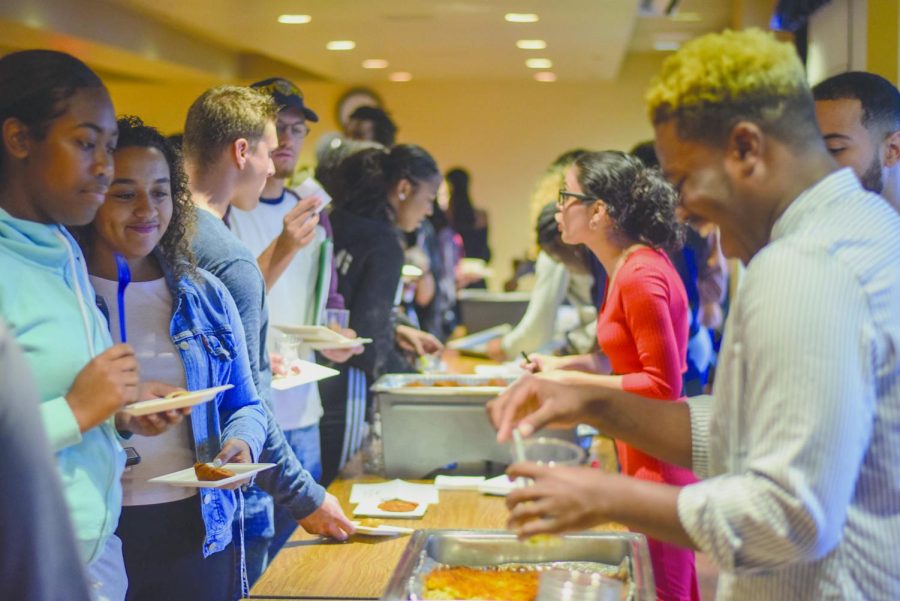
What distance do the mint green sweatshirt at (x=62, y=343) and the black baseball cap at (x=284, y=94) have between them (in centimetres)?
162

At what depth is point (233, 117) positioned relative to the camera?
2.34 metres

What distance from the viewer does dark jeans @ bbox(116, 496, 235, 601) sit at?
172 centimetres

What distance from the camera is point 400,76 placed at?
10258 millimetres

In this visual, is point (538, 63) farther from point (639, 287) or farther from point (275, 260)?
point (639, 287)

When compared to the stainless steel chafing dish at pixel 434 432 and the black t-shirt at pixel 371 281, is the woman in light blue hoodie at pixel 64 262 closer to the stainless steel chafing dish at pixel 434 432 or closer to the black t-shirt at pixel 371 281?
the stainless steel chafing dish at pixel 434 432

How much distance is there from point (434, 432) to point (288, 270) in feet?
2.12

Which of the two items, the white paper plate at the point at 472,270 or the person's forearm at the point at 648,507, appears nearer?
the person's forearm at the point at 648,507

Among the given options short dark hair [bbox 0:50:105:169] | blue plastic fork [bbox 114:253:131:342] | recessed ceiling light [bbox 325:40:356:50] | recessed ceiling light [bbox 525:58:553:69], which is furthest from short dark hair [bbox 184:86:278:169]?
recessed ceiling light [bbox 525:58:553:69]

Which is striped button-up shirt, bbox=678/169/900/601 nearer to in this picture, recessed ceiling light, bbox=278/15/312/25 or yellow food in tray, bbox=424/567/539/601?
yellow food in tray, bbox=424/567/539/601

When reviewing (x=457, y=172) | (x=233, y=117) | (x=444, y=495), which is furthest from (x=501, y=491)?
(x=457, y=172)

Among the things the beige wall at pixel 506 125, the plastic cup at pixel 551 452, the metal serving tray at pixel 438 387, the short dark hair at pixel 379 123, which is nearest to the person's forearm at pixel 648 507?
the plastic cup at pixel 551 452

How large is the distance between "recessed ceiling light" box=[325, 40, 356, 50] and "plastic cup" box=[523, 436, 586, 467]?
669 centimetres

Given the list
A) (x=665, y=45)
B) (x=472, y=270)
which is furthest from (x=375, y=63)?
(x=472, y=270)

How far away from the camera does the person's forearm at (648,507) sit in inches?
39.1
